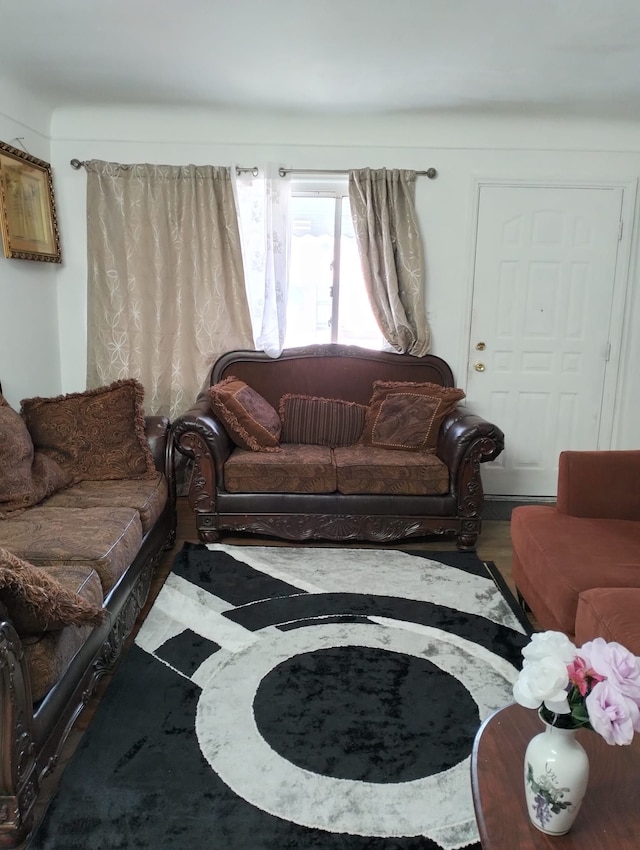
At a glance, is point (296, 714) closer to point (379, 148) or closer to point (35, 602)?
point (35, 602)

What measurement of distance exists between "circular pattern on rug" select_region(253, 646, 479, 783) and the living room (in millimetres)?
1432

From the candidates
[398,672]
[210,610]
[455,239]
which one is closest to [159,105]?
[455,239]

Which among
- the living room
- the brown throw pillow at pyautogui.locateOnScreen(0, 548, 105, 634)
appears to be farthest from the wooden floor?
the brown throw pillow at pyautogui.locateOnScreen(0, 548, 105, 634)

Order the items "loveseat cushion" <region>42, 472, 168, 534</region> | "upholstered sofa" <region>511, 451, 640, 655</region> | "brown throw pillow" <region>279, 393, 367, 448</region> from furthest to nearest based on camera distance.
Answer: "brown throw pillow" <region>279, 393, 367, 448</region> < "loveseat cushion" <region>42, 472, 168, 534</region> < "upholstered sofa" <region>511, 451, 640, 655</region>

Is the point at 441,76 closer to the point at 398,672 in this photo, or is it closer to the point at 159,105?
the point at 159,105

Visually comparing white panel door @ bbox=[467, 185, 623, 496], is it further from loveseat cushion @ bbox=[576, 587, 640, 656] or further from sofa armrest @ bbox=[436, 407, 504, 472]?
loveseat cushion @ bbox=[576, 587, 640, 656]

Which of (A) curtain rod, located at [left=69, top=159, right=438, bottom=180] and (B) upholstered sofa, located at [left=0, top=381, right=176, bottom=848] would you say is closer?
(B) upholstered sofa, located at [left=0, top=381, right=176, bottom=848]

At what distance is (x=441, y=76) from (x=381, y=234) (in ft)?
3.30

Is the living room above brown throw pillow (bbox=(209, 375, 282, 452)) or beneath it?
above

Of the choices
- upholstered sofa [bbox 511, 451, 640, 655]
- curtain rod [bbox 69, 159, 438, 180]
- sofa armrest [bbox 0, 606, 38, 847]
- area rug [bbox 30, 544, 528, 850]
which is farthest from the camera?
curtain rod [bbox 69, 159, 438, 180]

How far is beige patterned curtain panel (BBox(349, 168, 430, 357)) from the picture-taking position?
12.9 ft

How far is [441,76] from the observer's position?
125 inches

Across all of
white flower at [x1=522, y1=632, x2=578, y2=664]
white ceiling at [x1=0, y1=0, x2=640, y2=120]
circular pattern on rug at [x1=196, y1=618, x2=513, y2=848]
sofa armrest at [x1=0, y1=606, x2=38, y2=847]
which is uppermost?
white ceiling at [x1=0, y1=0, x2=640, y2=120]

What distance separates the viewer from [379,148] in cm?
399
